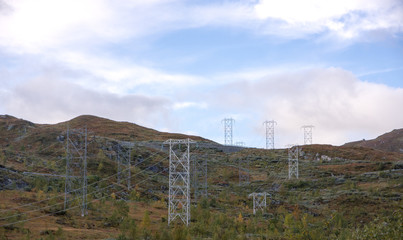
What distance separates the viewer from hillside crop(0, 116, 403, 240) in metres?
47.4

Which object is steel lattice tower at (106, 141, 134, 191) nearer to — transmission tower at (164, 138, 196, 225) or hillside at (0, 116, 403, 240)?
hillside at (0, 116, 403, 240)

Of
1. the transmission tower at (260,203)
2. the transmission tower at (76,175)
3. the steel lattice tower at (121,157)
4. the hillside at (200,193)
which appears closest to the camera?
the hillside at (200,193)

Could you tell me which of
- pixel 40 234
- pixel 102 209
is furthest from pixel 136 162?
pixel 40 234

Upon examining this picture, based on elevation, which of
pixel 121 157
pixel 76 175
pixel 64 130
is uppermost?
pixel 64 130

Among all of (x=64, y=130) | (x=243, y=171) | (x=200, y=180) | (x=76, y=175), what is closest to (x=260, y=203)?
(x=200, y=180)

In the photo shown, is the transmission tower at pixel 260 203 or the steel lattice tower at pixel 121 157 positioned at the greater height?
the steel lattice tower at pixel 121 157

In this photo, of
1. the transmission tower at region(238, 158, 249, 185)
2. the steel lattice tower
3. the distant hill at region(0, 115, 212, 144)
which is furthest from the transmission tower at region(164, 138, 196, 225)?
the distant hill at region(0, 115, 212, 144)

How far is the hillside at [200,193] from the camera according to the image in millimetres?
47438

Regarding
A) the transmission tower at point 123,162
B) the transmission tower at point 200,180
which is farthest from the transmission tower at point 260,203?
the transmission tower at point 123,162

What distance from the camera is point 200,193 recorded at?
273 ft

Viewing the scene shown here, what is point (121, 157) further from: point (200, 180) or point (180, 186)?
point (180, 186)

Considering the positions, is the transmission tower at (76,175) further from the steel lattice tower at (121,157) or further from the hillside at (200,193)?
the steel lattice tower at (121,157)

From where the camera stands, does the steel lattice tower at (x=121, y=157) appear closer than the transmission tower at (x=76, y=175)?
No

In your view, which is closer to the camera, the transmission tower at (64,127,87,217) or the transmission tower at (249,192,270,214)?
the transmission tower at (64,127,87,217)
